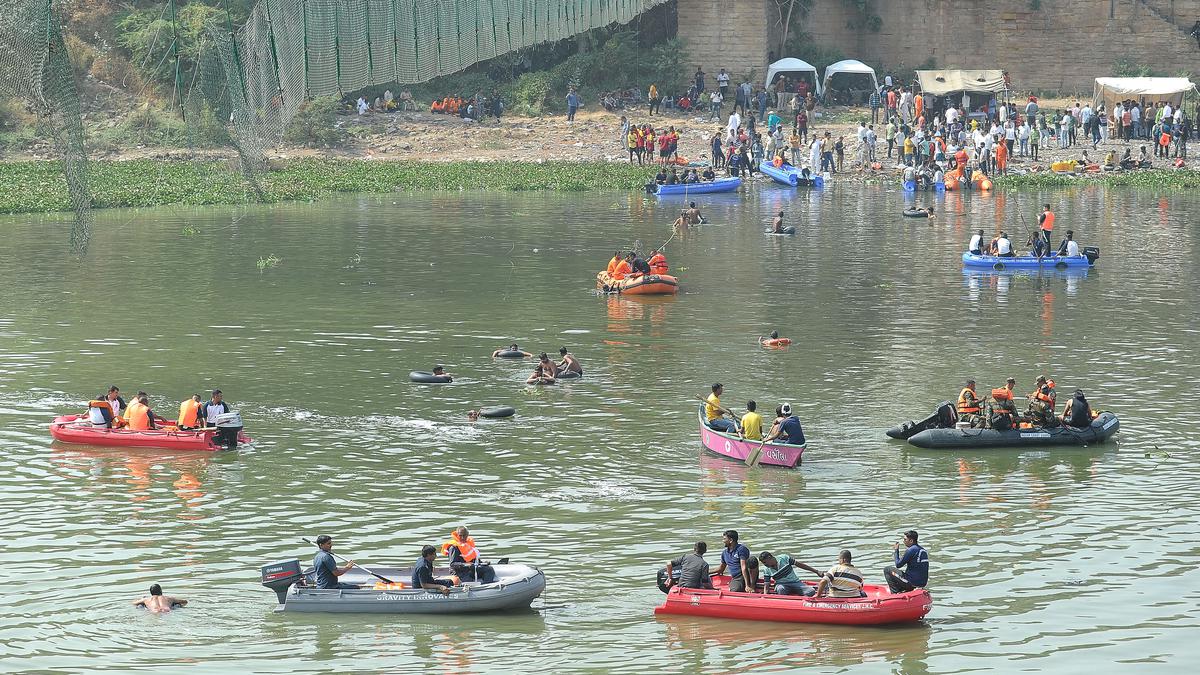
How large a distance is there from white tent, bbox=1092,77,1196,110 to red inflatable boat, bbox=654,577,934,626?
6159cm

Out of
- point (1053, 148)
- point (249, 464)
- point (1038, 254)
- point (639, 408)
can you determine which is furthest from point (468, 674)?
point (1053, 148)

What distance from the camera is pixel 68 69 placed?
1000 inches

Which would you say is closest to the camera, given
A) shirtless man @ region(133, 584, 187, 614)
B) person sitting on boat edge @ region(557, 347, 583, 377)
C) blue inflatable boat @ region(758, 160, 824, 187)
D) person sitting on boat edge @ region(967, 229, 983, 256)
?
shirtless man @ region(133, 584, 187, 614)

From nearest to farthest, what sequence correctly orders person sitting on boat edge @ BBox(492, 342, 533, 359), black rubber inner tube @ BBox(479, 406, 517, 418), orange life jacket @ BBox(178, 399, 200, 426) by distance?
orange life jacket @ BBox(178, 399, 200, 426) → black rubber inner tube @ BBox(479, 406, 517, 418) → person sitting on boat edge @ BBox(492, 342, 533, 359)

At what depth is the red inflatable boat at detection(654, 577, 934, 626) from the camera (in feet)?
72.5

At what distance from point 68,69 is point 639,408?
13.6 metres

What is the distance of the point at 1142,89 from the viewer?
7825 cm

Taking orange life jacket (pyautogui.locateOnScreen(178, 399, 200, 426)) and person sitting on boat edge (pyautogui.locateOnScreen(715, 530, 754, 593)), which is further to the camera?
orange life jacket (pyautogui.locateOnScreen(178, 399, 200, 426))

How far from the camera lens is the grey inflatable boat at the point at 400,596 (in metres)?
22.6

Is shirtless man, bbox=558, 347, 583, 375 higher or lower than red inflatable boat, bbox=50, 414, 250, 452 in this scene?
higher

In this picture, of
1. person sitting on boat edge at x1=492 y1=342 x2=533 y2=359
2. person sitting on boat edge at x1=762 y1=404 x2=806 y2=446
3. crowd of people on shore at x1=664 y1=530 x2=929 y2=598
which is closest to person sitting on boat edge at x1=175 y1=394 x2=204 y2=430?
person sitting on boat edge at x1=492 y1=342 x2=533 y2=359

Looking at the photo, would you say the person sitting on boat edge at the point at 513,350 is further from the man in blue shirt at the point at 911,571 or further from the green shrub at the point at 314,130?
the green shrub at the point at 314,130

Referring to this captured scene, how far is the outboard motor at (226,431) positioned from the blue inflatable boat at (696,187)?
41.1 meters

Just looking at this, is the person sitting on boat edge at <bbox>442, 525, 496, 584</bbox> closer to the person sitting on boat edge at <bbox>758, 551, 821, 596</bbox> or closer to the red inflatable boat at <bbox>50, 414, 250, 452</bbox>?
the person sitting on boat edge at <bbox>758, 551, 821, 596</bbox>
